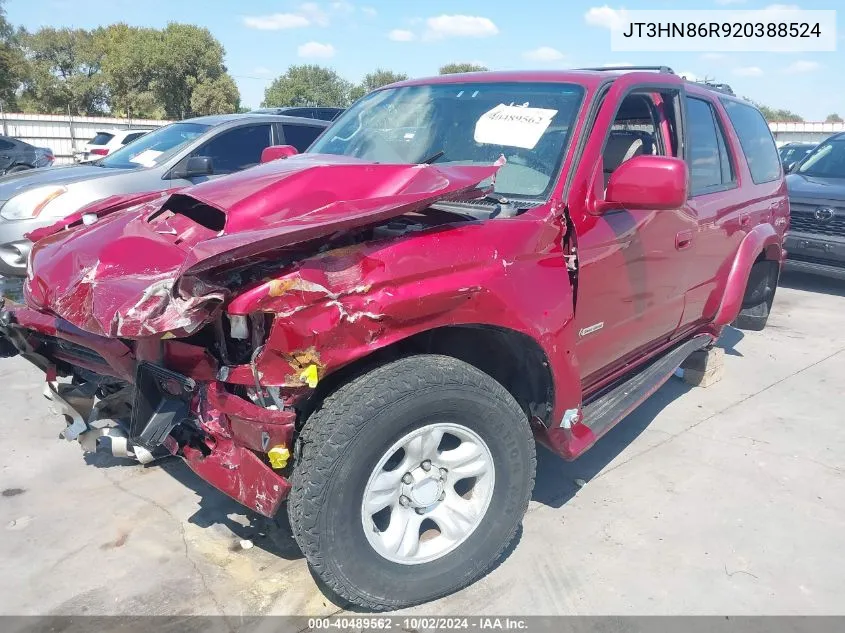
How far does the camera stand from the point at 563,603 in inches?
99.5

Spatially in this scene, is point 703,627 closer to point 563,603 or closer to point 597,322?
point 563,603

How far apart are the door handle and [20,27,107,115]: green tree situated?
4811 centimetres

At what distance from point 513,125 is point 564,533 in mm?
1814

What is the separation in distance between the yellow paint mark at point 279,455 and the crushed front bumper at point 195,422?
1 cm

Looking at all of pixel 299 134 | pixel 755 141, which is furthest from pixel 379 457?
pixel 299 134

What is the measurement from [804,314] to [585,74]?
4936 mm

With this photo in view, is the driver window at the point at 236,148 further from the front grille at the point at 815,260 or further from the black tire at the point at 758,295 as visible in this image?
the front grille at the point at 815,260

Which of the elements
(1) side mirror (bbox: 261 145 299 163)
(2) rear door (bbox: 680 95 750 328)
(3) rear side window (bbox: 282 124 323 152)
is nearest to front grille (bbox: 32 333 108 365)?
(1) side mirror (bbox: 261 145 299 163)

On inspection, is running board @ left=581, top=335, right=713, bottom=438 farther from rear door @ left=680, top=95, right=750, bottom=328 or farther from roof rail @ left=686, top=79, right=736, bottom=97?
roof rail @ left=686, top=79, right=736, bottom=97

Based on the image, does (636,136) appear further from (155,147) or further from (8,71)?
(8,71)

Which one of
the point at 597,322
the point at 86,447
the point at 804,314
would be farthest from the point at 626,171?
the point at 804,314

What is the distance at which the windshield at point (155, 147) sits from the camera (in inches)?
259

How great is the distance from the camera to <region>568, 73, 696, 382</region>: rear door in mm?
2846

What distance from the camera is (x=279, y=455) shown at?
6.82ft
